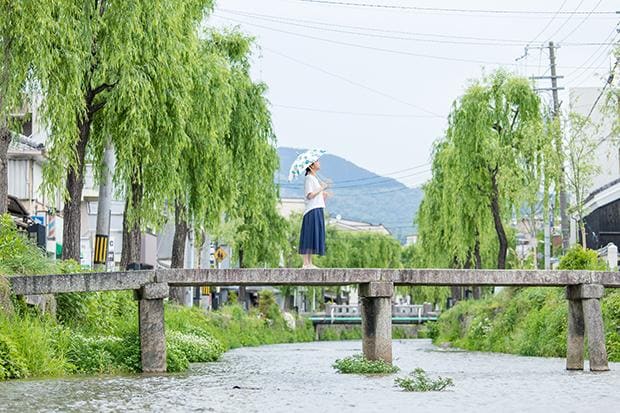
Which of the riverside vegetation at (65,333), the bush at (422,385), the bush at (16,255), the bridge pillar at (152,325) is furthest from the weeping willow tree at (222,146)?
the bush at (422,385)

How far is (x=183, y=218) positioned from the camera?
126ft

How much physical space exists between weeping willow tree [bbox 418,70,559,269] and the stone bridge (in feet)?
70.3

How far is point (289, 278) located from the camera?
22.0 m

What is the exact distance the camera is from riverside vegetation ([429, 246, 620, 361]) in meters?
32.0

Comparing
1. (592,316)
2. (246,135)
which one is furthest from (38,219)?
(592,316)

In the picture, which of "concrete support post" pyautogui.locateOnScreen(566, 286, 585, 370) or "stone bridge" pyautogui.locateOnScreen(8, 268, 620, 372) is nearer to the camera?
"stone bridge" pyautogui.locateOnScreen(8, 268, 620, 372)

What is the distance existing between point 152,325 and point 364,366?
13.2ft

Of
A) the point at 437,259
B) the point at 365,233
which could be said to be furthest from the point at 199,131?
the point at 365,233

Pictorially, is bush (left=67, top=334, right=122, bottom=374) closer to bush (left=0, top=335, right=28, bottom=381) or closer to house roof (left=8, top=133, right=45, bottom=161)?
bush (left=0, top=335, right=28, bottom=381)

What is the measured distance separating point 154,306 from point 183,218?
1669 cm

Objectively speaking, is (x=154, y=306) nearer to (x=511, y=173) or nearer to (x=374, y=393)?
(x=374, y=393)

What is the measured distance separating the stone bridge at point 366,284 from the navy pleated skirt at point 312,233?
65cm

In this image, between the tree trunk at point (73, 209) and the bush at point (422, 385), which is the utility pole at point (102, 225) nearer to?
the tree trunk at point (73, 209)

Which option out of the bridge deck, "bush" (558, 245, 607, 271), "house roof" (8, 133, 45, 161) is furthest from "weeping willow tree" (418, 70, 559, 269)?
the bridge deck
